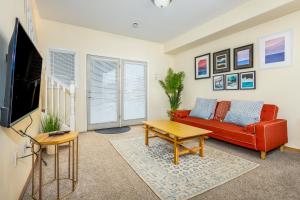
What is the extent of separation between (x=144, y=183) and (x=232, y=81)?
3164 mm

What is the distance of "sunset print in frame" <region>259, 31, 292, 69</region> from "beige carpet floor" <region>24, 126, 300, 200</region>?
1669 millimetres

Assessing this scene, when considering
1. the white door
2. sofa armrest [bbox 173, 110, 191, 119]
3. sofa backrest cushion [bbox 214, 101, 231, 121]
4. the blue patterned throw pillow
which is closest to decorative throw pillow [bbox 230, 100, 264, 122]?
the blue patterned throw pillow

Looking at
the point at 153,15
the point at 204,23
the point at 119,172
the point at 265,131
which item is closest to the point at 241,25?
the point at 204,23

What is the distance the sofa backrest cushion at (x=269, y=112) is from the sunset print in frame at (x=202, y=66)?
172 centimetres

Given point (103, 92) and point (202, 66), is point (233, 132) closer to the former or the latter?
point (202, 66)

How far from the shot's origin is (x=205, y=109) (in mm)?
3889

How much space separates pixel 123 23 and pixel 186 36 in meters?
1.81

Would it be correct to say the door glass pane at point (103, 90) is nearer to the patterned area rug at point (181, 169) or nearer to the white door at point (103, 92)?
the white door at point (103, 92)

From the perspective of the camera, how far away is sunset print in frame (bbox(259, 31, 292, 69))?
2.84m

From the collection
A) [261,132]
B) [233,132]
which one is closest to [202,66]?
[233,132]

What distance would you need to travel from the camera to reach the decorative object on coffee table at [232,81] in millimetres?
3666

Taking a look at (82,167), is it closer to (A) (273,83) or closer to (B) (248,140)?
(B) (248,140)

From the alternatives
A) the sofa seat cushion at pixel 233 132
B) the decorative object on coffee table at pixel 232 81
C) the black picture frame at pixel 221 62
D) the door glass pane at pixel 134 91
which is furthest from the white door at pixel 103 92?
the decorative object on coffee table at pixel 232 81

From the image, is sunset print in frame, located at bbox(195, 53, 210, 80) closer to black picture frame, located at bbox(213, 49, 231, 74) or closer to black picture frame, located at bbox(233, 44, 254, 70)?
black picture frame, located at bbox(213, 49, 231, 74)
